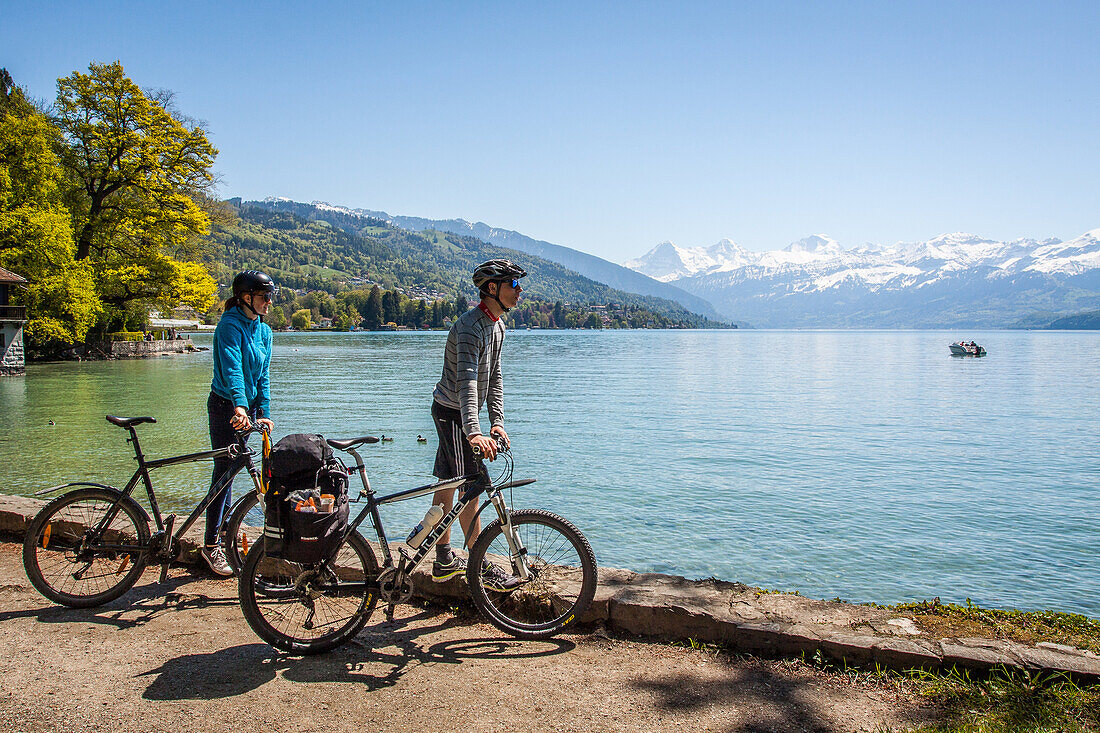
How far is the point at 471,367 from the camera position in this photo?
4.67 metres

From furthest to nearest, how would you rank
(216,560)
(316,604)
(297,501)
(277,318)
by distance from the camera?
(277,318) < (216,560) < (316,604) < (297,501)

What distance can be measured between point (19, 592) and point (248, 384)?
2203 millimetres

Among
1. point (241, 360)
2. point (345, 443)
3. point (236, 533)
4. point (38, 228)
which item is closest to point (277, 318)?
point (38, 228)

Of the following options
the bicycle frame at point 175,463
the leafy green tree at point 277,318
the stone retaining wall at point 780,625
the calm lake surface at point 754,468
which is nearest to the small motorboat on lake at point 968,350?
the calm lake surface at point 754,468

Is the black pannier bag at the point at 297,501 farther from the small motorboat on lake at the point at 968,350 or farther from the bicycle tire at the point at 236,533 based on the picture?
the small motorboat on lake at the point at 968,350

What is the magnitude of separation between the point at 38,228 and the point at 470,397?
42.0 metres

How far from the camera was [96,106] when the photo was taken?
40.1 metres

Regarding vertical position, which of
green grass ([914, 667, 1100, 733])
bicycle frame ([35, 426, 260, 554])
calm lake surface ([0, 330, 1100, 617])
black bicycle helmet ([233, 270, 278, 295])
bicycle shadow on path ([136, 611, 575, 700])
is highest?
black bicycle helmet ([233, 270, 278, 295])

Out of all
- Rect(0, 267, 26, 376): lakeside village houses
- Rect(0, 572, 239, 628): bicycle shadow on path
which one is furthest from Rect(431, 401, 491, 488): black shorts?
Rect(0, 267, 26, 376): lakeside village houses

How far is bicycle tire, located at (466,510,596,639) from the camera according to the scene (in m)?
4.53

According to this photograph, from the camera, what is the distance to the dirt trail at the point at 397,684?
11.7 ft

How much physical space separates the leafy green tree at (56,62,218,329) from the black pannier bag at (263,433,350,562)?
44.8 metres

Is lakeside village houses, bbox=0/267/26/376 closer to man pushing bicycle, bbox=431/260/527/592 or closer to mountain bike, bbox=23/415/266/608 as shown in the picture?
mountain bike, bbox=23/415/266/608

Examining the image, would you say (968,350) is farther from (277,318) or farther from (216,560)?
(277,318)
